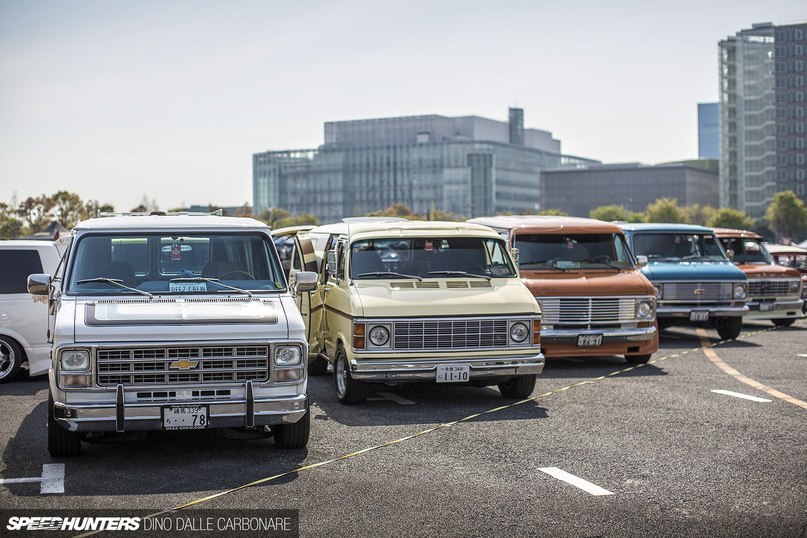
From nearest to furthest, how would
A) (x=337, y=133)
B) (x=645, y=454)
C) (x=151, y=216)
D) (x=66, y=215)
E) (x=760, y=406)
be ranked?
(x=645, y=454) < (x=151, y=216) < (x=760, y=406) < (x=66, y=215) < (x=337, y=133)

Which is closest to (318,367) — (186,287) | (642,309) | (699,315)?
(642,309)

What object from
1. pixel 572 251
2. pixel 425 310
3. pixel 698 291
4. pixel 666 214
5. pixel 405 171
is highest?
pixel 405 171

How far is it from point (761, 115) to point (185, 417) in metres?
163

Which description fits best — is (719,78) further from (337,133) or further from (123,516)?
(123,516)

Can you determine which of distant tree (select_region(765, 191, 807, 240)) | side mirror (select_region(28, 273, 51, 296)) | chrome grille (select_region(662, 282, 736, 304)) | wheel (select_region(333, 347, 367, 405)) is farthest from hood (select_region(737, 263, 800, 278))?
distant tree (select_region(765, 191, 807, 240))

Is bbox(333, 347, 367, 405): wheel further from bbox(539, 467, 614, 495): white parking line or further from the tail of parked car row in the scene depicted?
bbox(539, 467, 614, 495): white parking line

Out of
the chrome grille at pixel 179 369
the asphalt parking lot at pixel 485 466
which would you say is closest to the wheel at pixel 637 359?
the asphalt parking lot at pixel 485 466

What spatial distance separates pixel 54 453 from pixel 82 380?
36.0 inches

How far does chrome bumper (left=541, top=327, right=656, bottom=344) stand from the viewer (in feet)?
52.2

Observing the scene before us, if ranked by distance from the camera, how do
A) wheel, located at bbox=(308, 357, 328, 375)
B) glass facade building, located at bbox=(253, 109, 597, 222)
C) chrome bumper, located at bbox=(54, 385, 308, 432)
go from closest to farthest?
chrome bumper, located at bbox=(54, 385, 308, 432)
wheel, located at bbox=(308, 357, 328, 375)
glass facade building, located at bbox=(253, 109, 597, 222)

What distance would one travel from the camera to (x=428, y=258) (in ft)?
44.5

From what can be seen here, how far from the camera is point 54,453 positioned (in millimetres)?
9461

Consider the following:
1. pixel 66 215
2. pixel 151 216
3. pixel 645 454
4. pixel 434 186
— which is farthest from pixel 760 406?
pixel 434 186

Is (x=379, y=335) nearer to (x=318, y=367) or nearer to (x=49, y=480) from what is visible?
(x=318, y=367)
